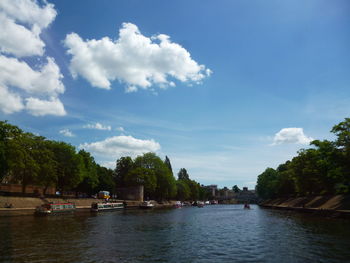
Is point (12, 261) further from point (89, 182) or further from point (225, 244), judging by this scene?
point (89, 182)

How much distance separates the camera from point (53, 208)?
7419 cm

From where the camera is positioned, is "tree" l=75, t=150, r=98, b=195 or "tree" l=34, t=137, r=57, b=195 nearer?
"tree" l=34, t=137, r=57, b=195

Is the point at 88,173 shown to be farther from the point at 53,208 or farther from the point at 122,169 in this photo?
the point at 122,169

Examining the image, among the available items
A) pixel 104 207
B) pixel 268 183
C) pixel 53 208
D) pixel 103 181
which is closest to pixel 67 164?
pixel 104 207

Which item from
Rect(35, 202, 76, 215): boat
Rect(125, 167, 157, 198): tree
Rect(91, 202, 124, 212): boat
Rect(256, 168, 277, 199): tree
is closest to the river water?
Rect(35, 202, 76, 215): boat

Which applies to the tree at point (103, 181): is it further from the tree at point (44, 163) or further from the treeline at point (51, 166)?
the tree at point (44, 163)

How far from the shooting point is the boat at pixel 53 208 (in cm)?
6756

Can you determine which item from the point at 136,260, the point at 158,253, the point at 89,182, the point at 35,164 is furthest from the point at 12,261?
the point at 89,182

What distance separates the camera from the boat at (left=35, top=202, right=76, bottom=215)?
2660 inches

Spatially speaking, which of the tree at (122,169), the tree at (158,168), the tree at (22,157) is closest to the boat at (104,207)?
the tree at (22,157)

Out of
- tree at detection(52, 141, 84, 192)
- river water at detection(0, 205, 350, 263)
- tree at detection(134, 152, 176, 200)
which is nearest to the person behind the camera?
river water at detection(0, 205, 350, 263)

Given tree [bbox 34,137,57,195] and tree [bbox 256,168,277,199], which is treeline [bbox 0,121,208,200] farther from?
tree [bbox 256,168,277,199]

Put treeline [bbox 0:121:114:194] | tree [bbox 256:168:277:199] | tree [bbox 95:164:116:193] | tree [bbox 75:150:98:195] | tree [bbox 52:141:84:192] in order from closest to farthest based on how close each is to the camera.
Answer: treeline [bbox 0:121:114:194] → tree [bbox 52:141:84:192] → tree [bbox 75:150:98:195] → tree [bbox 95:164:116:193] → tree [bbox 256:168:277:199]

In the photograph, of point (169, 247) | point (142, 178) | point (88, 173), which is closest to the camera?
point (169, 247)
